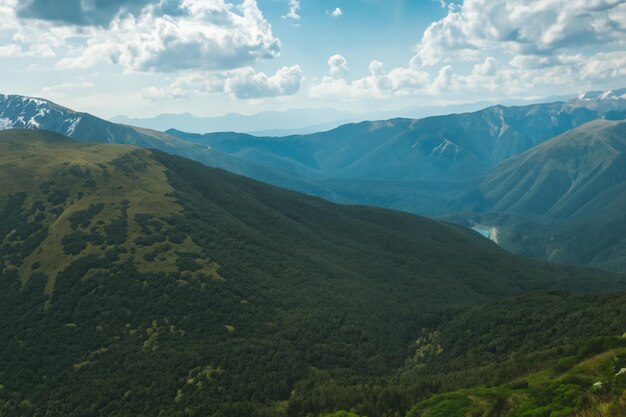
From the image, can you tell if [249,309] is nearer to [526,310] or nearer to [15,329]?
[15,329]

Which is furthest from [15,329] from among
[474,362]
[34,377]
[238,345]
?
[474,362]

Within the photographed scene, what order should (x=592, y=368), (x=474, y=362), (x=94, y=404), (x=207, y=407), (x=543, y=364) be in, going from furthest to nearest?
(x=474, y=362)
(x=94, y=404)
(x=207, y=407)
(x=543, y=364)
(x=592, y=368)

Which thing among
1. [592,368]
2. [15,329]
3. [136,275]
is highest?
[592,368]

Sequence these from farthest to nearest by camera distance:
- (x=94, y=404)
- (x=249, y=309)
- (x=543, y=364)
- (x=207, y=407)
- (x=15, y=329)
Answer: (x=249, y=309), (x=15, y=329), (x=94, y=404), (x=207, y=407), (x=543, y=364)

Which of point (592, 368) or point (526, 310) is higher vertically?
point (592, 368)

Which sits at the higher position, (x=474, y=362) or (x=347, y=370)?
(x=474, y=362)

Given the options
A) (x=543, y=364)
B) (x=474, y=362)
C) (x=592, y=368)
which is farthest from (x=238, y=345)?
(x=592, y=368)

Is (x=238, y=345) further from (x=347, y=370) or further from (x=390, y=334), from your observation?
(x=390, y=334)

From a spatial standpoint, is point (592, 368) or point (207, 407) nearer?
point (592, 368)

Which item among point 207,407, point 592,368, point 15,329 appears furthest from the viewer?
point 15,329
